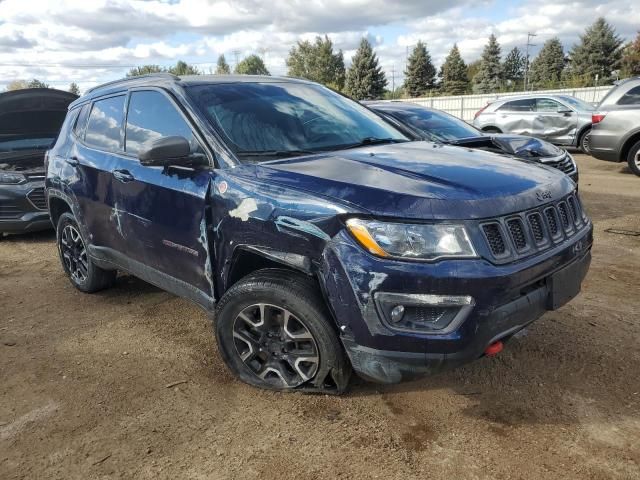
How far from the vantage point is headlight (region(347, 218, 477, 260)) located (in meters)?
2.31

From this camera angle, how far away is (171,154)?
2.92 meters

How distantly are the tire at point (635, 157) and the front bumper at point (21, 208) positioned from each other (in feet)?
31.4

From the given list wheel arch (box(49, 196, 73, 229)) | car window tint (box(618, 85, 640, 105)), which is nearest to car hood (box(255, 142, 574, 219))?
wheel arch (box(49, 196, 73, 229))

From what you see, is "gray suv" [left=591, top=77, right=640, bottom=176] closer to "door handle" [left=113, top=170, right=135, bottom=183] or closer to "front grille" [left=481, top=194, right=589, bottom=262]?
"front grille" [left=481, top=194, right=589, bottom=262]

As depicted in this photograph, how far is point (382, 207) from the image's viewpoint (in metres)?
2.35

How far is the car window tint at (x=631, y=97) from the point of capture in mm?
9539

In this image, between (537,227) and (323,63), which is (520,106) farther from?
(323,63)

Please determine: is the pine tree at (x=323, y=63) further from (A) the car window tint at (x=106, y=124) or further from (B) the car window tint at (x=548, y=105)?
(A) the car window tint at (x=106, y=124)

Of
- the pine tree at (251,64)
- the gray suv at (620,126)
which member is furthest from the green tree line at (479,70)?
the gray suv at (620,126)

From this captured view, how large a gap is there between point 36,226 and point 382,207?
6024 millimetres

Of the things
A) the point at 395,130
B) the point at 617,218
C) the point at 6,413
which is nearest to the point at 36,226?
the point at 6,413

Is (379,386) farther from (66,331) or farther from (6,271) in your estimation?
(6,271)

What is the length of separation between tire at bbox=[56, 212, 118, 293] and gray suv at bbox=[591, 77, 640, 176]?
8850 mm

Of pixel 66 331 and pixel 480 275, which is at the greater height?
pixel 480 275
